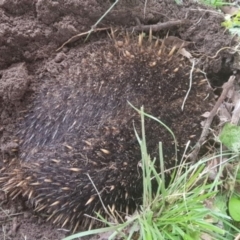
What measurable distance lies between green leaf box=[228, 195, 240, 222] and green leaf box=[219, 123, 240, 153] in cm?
18

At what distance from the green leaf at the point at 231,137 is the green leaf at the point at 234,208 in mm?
182

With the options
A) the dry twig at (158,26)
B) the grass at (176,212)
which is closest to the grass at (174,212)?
the grass at (176,212)

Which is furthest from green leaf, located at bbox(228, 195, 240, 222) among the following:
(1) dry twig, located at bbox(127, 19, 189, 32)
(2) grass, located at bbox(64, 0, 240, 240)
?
(1) dry twig, located at bbox(127, 19, 189, 32)

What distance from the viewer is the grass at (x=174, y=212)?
4.94 ft

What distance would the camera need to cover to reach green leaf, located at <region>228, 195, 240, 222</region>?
66.6 inches

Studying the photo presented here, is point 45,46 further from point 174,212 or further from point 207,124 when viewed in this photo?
point 174,212

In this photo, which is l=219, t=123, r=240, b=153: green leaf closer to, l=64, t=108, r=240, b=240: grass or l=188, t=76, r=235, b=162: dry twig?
l=188, t=76, r=235, b=162: dry twig

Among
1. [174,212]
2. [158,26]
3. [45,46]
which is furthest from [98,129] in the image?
[158,26]

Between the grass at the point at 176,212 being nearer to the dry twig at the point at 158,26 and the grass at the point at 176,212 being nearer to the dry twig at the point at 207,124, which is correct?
the dry twig at the point at 207,124

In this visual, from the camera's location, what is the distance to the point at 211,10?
2127 millimetres

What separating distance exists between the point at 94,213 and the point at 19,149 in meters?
0.38

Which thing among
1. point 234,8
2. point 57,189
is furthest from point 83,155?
point 234,8

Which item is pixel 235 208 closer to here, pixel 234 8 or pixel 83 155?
pixel 83 155

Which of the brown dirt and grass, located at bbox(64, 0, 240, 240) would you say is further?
the brown dirt
